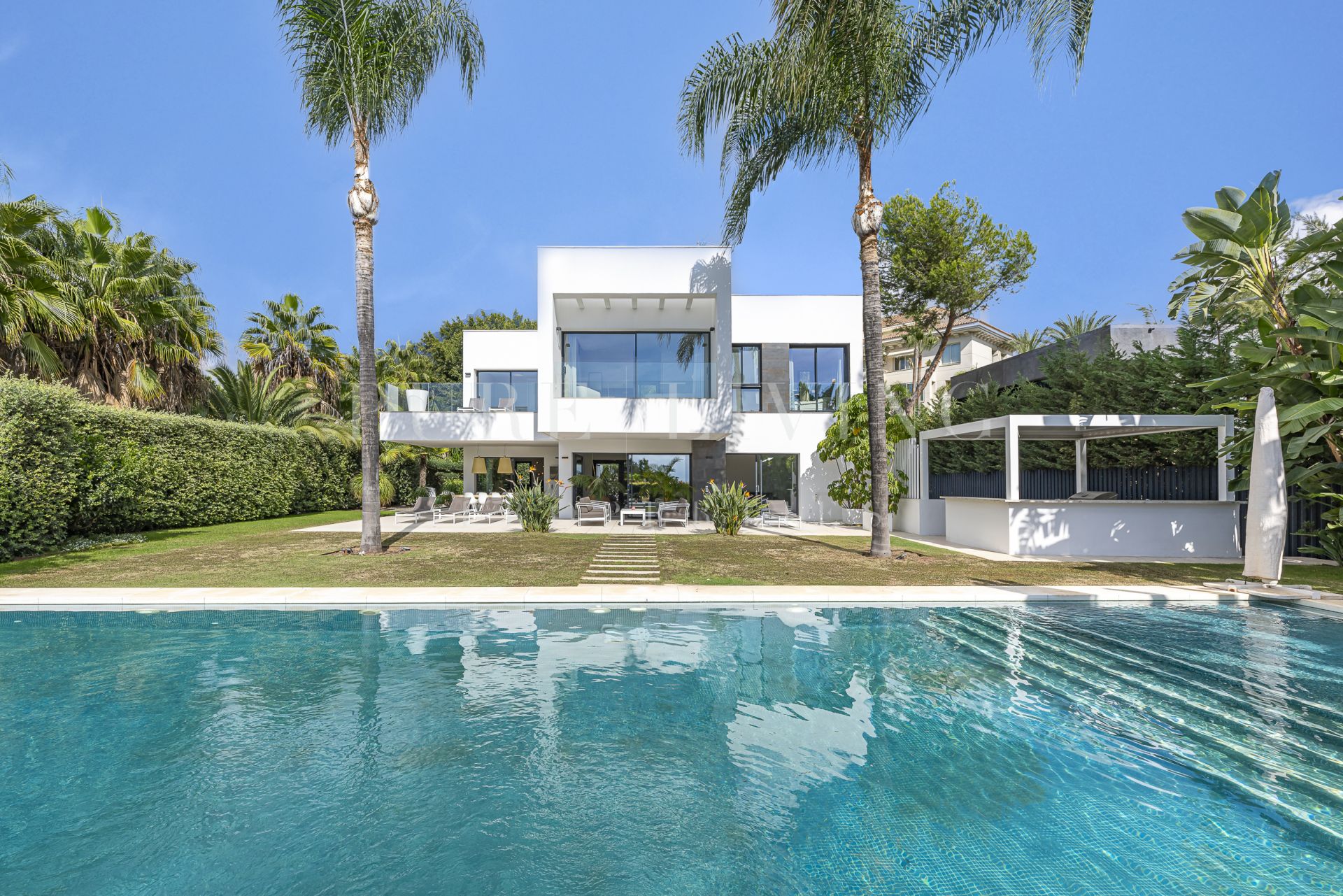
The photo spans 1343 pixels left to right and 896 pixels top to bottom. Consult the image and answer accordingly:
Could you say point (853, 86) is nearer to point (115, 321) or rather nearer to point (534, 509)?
point (534, 509)

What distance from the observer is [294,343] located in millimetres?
28203

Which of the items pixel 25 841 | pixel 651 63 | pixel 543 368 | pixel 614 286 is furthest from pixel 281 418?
pixel 25 841

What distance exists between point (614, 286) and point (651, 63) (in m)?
8.04

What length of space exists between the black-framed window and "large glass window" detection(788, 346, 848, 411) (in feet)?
3.61

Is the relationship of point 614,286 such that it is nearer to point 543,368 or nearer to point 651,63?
point 543,368

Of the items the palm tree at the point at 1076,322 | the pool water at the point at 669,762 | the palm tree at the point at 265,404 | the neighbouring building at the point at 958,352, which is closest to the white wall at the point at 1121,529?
the pool water at the point at 669,762

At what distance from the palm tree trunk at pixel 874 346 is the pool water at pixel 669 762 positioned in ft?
16.3

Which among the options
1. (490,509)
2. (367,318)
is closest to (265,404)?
(490,509)

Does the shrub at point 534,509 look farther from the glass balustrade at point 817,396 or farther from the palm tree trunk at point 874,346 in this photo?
the glass balustrade at point 817,396

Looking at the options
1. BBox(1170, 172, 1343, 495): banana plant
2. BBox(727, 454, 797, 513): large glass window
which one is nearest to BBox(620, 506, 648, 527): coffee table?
BBox(727, 454, 797, 513): large glass window

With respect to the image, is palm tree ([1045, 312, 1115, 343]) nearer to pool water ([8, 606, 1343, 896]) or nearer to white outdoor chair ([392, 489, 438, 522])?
white outdoor chair ([392, 489, 438, 522])

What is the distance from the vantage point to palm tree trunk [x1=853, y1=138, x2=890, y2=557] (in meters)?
11.6

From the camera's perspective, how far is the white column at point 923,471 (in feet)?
53.4

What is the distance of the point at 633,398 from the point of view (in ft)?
61.0
